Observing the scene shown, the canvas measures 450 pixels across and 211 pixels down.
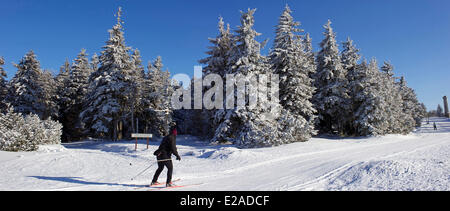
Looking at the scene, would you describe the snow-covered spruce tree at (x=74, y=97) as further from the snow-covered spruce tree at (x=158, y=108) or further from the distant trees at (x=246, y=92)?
the snow-covered spruce tree at (x=158, y=108)

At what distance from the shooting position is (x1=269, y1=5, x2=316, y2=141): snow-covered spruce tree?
21.8 meters

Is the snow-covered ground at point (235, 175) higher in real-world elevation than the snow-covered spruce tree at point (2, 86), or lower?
lower

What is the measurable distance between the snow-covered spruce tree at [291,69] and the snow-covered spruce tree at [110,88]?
17.1 meters

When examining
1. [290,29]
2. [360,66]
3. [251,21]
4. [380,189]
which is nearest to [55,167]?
[380,189]

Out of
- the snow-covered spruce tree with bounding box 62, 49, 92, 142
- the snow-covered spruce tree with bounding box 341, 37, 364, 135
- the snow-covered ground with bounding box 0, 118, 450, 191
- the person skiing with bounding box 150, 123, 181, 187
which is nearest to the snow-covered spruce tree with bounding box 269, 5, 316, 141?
the snow-covered spruce tree with bounding box 341, 37, 364, 135

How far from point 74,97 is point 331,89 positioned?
34.4 m

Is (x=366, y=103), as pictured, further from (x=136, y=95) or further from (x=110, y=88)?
(x=110, y=88)

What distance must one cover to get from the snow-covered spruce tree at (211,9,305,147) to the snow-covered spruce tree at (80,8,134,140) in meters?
13.3

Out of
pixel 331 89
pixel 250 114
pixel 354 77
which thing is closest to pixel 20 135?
pixel 250 114

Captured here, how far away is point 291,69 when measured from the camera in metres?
22.5

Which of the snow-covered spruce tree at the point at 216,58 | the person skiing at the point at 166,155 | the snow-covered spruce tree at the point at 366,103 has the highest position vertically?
the snow-covered spruce tree at the point at 216,58

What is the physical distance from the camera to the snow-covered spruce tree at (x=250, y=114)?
17.9 metres

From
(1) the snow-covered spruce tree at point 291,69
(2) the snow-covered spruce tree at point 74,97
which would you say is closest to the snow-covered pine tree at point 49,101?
(2) the snow-covered spruce tree at point 74,97
